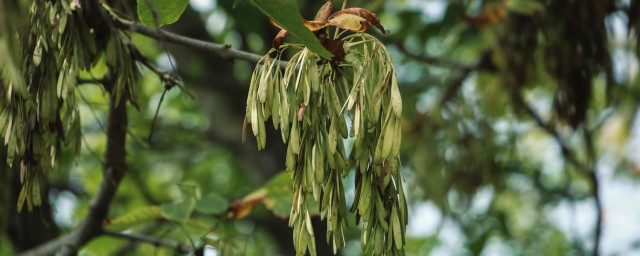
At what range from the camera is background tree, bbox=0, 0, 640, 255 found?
1.29 meters

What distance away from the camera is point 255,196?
2082 millimetres

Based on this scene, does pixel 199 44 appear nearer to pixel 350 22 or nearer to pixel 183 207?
pixel 350 22

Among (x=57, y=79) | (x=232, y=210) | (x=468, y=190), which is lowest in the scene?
(x=57, y=79)

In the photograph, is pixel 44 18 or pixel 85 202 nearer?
pixel 44 18

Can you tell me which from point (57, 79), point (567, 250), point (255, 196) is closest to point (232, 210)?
point (255, 196)

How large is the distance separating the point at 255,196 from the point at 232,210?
62mm

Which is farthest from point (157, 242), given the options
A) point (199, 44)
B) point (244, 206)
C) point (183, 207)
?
point (199, 44)

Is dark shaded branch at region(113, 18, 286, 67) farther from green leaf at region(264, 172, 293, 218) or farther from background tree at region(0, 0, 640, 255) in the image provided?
green leaf at region(264, 172, 293, 218)

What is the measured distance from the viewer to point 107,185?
5.77 ft

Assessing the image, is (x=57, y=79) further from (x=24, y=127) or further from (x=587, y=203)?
(x=587, y=203)

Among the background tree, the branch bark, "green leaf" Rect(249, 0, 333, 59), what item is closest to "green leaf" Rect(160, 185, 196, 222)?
the background tree

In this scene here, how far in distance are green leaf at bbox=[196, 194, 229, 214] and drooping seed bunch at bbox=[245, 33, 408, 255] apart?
815 millimetres

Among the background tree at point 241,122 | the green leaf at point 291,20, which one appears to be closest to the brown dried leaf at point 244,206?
the background tree at point 241,122

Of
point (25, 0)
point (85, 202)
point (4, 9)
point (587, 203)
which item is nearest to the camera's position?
point (4, 9)
